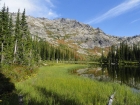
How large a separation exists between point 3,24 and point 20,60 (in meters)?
11.8

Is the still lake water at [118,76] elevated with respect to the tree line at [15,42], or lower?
lower

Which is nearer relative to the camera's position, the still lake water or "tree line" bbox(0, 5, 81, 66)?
the still lake water

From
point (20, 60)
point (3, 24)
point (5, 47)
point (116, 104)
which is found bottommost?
point (116, 104)

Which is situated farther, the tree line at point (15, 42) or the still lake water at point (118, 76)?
the tree line at point (15, 42)

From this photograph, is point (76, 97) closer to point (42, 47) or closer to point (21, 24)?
point (21, 24)

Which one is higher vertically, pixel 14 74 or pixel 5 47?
pixel 5 47

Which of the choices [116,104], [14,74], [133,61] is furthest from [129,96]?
[133,61]


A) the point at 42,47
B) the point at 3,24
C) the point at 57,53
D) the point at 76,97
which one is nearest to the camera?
the point at 76,97

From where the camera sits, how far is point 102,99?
508 inches

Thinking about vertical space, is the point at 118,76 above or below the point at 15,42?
below

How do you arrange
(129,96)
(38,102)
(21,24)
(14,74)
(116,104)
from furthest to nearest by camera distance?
(21,24), (14,74), (129,96), (116,104), (38,102)

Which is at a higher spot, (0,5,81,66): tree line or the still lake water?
(0,5,81,66): tree line

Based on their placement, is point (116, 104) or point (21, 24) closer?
point (116, 104)

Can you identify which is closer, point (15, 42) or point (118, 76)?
point (118, 76)
